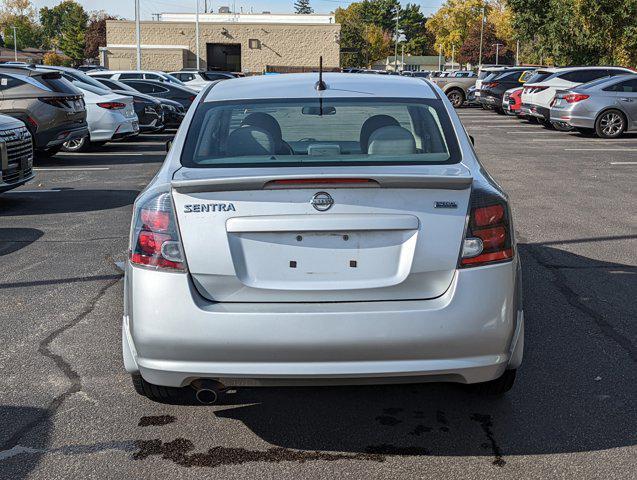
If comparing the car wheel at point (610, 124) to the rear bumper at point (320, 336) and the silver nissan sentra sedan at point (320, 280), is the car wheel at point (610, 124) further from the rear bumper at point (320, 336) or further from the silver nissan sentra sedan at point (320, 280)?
the rear bumper at point (320, 336)

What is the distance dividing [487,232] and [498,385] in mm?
900

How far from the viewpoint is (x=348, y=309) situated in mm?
3521

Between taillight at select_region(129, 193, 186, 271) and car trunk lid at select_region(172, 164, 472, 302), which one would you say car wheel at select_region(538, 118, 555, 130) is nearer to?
car trunk lid at select_region(172, 164, 472, 302)

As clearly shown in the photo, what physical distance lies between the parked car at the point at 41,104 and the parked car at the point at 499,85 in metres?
20.3

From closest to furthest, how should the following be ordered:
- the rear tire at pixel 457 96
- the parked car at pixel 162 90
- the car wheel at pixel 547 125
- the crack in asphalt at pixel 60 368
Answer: the crack in asphalt at pixel 60 368 < the parked car at pixel 162 90 < the car wheel at pixel 547 125 < the rear tire at pixel 457 96

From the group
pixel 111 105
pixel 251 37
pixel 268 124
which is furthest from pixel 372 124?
pixel 251 37

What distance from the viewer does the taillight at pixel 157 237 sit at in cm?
361

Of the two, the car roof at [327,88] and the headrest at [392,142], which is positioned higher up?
the car roof at [327,88]

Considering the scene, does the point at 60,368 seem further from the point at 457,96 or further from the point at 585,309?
the point at 457,96

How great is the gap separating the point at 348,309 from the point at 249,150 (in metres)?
1.20

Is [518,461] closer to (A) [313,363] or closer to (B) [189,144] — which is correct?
(A) [313,363]

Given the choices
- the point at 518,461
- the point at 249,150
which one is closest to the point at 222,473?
the point at 518,461

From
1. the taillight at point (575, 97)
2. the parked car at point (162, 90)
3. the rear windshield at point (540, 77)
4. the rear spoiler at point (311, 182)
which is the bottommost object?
the parked car at point (162, 90)

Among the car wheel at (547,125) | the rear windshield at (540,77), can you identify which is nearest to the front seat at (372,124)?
the car wheel at (547,125)
